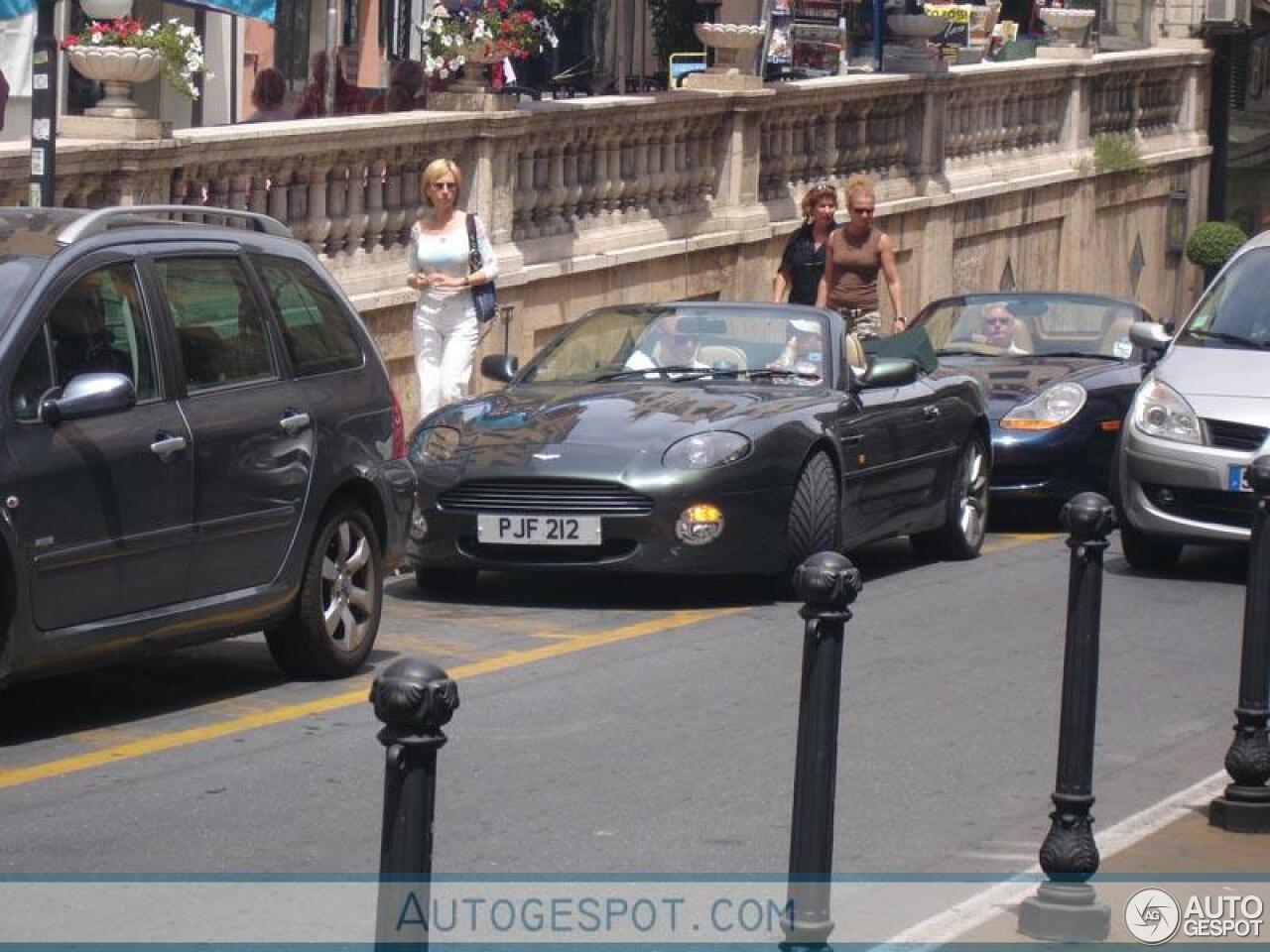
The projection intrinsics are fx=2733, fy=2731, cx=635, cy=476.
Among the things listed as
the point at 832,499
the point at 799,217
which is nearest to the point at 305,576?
the point at 832,499

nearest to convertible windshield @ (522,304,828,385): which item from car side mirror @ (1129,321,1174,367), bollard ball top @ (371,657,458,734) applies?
car side mirror @ (1129,321,1174,367)

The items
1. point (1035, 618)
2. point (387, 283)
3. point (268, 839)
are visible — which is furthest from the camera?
point (387, 283)

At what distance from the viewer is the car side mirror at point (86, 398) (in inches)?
328

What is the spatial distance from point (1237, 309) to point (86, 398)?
7.73 m

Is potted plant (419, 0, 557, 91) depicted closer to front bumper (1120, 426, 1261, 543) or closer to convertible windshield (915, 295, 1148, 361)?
convertible windshield (915, 295, 1148, 361)

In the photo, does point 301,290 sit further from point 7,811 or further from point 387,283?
point 387,283

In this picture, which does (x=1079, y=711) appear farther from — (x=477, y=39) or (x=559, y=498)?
(x=477, y=39)

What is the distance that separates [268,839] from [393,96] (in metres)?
13.7

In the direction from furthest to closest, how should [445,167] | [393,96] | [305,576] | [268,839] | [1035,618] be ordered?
[393,96] → [445,167] → [1035,618] → [305,576] → [268,839]

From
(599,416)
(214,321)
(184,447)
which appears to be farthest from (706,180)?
(184,447)

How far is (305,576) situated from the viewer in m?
9.64

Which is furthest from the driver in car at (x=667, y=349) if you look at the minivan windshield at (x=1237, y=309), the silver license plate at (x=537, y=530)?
the minivan windshield at (x=1237, y=309)

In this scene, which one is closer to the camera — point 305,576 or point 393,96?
point 305,576

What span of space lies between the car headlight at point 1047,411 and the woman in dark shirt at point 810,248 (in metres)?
2.59
